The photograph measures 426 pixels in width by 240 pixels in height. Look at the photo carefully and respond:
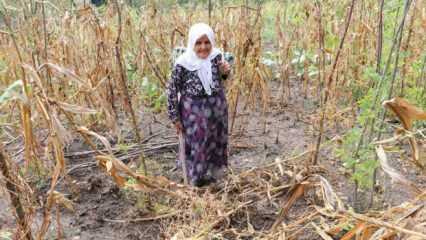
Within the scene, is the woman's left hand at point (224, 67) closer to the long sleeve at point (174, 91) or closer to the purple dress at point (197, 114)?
the purple dress at point (197, 114)

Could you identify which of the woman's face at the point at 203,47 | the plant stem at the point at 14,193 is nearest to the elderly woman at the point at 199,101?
the woman's face at the point at 203,47

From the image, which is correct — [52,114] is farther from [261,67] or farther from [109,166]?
[261,67]

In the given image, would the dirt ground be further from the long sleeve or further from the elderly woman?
the long sleeve

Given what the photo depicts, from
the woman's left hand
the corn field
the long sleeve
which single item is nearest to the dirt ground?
the corn field

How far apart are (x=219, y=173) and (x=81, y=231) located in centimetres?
99

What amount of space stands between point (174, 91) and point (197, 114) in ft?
0.69

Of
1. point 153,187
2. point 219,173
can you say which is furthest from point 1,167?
point 219,173

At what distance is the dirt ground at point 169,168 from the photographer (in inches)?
95.5

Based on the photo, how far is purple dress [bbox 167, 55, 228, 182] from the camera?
2674mm

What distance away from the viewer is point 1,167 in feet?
4.66

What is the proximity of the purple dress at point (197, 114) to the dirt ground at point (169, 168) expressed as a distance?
283 mm

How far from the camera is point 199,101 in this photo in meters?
2.68

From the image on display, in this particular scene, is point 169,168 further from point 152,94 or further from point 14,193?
point 14,193

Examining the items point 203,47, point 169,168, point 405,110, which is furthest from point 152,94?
point 405,110
